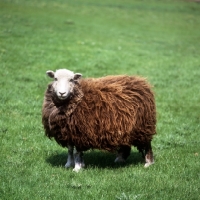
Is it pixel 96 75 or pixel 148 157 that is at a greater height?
pixel 148 157

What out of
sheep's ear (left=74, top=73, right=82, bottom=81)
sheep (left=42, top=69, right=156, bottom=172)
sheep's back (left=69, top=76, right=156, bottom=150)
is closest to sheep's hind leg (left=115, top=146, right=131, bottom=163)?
sheep (left=42, top=69, right=156, bottom=172)

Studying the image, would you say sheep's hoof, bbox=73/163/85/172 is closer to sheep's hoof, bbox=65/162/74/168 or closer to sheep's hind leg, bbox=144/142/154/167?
sheep's hoof, bbox=65/162/74/168

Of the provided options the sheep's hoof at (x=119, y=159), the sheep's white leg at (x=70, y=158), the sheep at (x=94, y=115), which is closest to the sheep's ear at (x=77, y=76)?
the sheep at (x=94, y=115)

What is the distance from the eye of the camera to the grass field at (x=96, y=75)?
6.95 metres

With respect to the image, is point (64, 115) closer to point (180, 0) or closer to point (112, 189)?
point (112, 189)

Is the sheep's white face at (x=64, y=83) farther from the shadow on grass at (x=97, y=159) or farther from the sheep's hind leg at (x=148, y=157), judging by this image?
the sheep's hind leg at (x=148, y=157)

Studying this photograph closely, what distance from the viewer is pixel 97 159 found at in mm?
8547

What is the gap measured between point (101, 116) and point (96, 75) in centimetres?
810

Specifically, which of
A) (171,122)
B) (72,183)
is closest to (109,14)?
(171,122)

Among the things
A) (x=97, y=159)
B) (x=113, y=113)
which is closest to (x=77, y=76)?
(x=113, y=113)

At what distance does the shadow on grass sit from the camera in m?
8.20

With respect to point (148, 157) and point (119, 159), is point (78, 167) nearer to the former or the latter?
point (119, 159)

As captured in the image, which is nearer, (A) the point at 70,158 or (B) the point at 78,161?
(B) the point at 78,161

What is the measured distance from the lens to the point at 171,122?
449 inches
